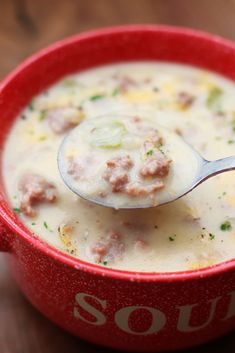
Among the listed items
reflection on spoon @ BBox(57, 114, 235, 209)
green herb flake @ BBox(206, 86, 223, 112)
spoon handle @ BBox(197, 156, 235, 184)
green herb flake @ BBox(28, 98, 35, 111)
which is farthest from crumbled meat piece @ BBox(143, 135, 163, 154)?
green herb flake @ BBox(28, 98, 35, 111)

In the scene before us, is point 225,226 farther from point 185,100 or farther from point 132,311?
point 185,100

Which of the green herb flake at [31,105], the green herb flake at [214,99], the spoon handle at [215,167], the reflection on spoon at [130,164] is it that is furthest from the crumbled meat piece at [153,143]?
the green herb flake at [31,105]

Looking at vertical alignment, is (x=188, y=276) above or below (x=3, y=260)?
above

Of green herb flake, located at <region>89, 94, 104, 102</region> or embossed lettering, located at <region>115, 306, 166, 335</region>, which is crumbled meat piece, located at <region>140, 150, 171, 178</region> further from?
green herb flake, located at <region>89, 94, 104, 102</region>

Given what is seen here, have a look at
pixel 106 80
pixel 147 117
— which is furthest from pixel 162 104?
pixel 106 80

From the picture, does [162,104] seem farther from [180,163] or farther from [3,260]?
[3,260]

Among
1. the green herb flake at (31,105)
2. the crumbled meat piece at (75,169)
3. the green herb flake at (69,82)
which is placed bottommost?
the crumbled meat piece at (75,169)

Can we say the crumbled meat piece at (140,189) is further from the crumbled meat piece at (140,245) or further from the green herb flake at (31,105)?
the green herb flake at (31,105)
